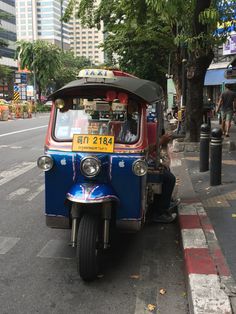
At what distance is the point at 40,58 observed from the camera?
62.2m

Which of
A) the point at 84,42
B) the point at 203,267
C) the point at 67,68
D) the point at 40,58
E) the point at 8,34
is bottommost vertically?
the point at 203,267

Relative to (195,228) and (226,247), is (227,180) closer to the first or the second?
(195,228)

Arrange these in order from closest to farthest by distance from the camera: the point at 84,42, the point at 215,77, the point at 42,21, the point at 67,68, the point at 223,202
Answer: the point at 223,202
the point at 215,77
the point at 67,68
the point at 42,21
the point at 84,42

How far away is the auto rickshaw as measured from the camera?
4.40 m

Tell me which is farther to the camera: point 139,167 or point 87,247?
point 139,167

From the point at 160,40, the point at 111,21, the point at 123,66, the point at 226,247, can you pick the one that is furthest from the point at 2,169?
the point at 123,66

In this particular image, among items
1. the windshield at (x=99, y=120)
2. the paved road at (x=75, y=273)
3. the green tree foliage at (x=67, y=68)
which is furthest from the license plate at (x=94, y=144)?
the green tree foliage at (x=67, y=68)

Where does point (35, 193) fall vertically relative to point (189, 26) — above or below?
below

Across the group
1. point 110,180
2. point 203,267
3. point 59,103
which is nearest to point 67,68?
point 59,103

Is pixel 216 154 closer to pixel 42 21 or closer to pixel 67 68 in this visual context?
pixel 67 68

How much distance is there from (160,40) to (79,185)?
48.2 ft

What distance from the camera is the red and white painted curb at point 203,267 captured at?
3.55m

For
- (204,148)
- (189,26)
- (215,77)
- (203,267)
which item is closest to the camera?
(203,267)

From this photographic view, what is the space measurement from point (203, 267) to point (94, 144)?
1656mm
